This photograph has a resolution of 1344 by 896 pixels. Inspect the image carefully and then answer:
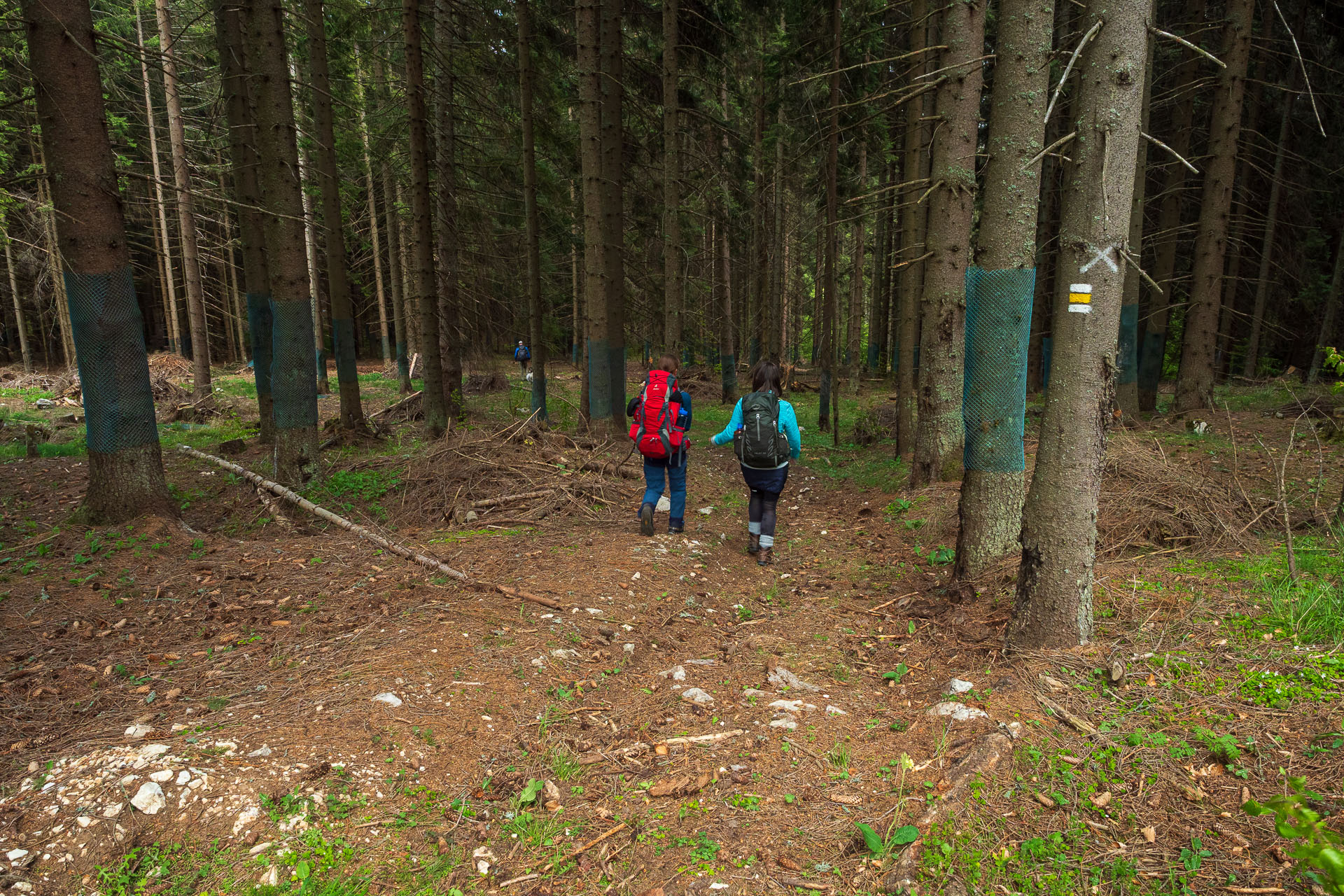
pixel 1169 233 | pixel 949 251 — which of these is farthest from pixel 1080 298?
pixel 1169 233

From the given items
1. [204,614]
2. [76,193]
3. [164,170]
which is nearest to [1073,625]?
[204,614]

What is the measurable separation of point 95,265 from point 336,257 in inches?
269

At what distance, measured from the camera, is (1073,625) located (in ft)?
13.0

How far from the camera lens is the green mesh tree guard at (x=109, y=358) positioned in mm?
6145

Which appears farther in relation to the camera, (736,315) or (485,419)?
(736,315)

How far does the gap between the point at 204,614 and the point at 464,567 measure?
6.39 feet

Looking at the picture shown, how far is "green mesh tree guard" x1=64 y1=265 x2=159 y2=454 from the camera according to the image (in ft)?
20.2

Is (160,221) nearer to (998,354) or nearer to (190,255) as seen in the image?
(190,255)

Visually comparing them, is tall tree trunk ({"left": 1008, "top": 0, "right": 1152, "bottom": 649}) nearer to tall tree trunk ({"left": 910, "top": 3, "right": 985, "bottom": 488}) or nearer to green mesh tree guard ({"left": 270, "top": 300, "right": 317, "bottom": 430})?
tall tree trunk ({"left": 910, "top": 3, "right": 985, "bottom": 488})

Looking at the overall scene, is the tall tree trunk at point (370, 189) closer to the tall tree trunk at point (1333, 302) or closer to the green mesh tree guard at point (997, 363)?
the green mesh tree guard at point (997, 363)

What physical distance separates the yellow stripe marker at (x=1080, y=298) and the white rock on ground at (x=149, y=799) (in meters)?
5.19

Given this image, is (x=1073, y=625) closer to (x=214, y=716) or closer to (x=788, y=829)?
(x=788, y=829)

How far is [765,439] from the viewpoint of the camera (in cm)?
664

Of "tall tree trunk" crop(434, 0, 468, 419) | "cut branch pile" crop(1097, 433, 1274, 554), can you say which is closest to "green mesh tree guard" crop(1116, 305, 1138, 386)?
"cut branch pile" crop(1097, 433, 1274, 554)
